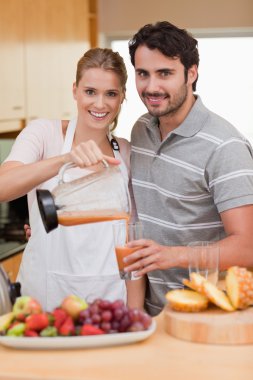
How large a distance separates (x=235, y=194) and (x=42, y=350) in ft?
2.78

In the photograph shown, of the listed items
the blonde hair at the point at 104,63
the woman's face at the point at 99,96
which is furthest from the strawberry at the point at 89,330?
the blonde hair at the point at 104,63

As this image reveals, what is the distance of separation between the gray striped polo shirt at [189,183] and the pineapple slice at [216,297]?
18.2 inches

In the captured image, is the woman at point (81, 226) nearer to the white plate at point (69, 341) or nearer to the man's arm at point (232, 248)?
the man's arm at point (232, 248)

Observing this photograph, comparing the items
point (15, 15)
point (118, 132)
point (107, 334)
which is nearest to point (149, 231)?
point (107, 334)

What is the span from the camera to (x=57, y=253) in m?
2.55

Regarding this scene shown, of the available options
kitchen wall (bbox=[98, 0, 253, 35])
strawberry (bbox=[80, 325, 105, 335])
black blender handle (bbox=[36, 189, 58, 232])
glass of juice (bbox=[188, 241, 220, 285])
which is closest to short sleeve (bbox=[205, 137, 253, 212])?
glass of juice (bbox=[188, 241, 220, 285])

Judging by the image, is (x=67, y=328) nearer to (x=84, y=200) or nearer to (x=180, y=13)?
(x=84, y=200)

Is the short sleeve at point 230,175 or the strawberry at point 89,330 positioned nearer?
the strawberry at point 89,330

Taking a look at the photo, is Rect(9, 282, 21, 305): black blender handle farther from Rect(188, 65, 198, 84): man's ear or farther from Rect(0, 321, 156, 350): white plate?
Rect(188, 65, 198, 84): man's ear

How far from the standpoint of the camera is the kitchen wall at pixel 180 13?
579 centimetres

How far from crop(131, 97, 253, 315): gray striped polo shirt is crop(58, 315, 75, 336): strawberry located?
751mm

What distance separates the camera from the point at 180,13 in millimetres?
5828

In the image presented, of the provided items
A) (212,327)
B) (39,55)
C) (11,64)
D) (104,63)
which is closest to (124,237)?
(212,327)

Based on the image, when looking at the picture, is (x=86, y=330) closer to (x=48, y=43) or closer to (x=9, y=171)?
(x=9, y=171)
